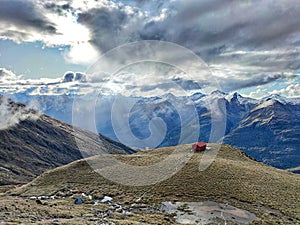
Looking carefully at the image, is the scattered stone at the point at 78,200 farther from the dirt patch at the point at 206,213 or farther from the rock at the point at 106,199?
the dirt patch at the point at 206,213

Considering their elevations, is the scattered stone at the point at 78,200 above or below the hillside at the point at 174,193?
below

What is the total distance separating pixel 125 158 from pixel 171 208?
158ft

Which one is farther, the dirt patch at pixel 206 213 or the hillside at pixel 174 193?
the hillside at pixel 174 193

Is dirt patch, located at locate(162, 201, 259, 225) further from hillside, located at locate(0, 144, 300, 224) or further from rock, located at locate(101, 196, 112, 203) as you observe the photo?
rock, located at locate(101, 196, 112, 203)

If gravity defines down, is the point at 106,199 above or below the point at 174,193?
below

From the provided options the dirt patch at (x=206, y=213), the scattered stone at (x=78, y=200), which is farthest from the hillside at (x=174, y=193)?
the scattered stone at (x=78, y=200)

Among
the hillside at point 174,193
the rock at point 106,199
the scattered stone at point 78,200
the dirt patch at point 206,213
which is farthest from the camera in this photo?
the rock at point 106,199

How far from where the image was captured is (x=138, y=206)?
62.1 m

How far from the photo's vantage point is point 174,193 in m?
67.3

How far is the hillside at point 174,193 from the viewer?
53969 mm

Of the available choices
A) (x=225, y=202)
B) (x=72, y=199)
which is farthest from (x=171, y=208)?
(x=72, y=199)

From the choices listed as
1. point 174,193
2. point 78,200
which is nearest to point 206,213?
point 174,193

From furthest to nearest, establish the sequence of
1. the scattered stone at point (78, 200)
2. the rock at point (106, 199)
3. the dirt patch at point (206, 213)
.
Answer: the rock at point (106, 199), the scattered stone at point (78, 200), the dirt patch at point (206, 213)

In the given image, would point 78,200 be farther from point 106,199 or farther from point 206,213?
point 206,213
